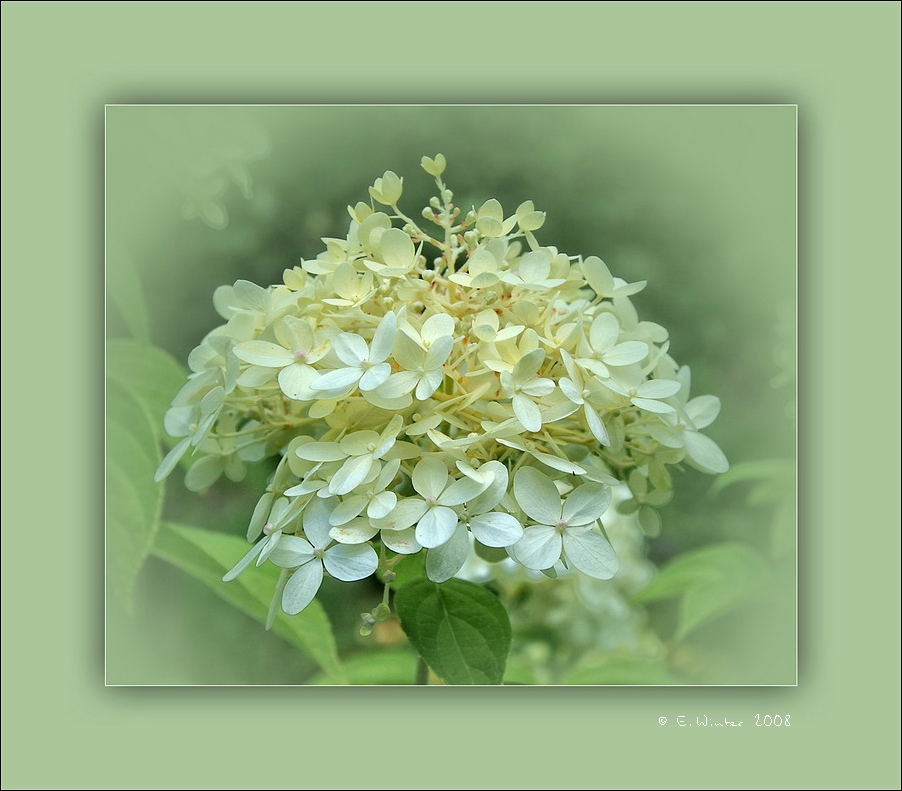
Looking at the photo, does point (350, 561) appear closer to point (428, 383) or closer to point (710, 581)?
point (428, 383)

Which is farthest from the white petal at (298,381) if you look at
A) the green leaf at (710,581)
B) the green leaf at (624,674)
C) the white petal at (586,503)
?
the green leaf at (710,581)

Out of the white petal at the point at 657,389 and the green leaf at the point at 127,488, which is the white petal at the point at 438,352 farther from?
the green leaf at the point at 127,488

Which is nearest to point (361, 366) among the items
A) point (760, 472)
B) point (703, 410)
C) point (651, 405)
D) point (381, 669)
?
point (651, 405)

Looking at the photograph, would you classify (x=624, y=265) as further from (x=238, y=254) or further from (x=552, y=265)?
(x=238, y=254)

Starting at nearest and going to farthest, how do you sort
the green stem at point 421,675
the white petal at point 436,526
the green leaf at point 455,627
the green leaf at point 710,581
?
the white petal at point 436,526 → the green leaf at point 455,627 → the green stem at point 421,675 → the green leaf at point 710,581

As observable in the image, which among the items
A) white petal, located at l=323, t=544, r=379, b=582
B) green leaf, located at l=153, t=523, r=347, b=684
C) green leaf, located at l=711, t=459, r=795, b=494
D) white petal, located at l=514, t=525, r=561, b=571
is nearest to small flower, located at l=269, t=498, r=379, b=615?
white petal, located at l=323, t=544, r=379, b=582
